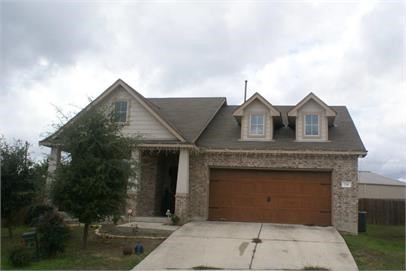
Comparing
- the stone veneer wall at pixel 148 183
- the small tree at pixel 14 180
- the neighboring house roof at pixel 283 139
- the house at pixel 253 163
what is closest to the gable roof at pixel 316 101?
the house at pixel 253 163

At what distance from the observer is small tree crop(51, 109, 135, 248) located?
1307 cm

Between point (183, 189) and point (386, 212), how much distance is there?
1278 cm

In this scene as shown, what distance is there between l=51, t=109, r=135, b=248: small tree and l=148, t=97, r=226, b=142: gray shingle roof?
17.1ft

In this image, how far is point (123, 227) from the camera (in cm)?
1592

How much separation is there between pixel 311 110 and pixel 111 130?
31.6ft

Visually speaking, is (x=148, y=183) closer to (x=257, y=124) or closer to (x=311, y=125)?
(x=257, y=124)

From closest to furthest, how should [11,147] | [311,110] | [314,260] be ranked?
[314,260], [11,147], [311,110]

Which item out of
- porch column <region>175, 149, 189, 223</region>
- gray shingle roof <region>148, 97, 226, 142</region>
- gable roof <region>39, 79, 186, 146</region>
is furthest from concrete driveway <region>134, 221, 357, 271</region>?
gray shingle roof <region>148, 97, 226, 142</region>

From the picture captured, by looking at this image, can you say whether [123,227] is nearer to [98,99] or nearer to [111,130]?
[111,130]

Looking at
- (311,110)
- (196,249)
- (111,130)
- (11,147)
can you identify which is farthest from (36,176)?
(311,110)

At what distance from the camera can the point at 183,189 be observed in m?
17.9

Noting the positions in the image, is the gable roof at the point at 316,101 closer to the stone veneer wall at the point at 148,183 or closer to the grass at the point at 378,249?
the grass at the point at 378,249

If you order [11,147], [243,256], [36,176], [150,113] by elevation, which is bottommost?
[243,256]

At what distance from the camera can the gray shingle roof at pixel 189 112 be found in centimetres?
1978
